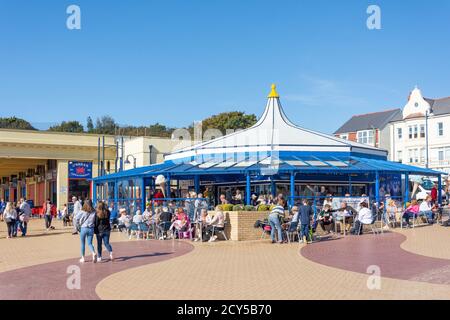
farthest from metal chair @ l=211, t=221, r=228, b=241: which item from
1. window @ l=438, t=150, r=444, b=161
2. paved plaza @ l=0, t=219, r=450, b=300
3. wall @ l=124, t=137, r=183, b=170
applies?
window @ l=438, t=150, r=444, b=161

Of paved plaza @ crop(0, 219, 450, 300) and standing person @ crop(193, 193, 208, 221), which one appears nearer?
paved plaza @ crop(0, 219, 450, 300)

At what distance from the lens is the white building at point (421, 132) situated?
185 feet

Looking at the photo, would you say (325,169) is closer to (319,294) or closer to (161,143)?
(319,294)

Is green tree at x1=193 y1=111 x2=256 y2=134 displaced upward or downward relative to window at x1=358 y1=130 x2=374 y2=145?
upward

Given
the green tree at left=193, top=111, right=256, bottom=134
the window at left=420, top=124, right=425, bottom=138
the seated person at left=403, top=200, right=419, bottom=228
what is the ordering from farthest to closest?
the green tree at left=193, top=111, right=256, bottom=134 → the window at left=420, top=124, right=425, bottom=138 → the seated person at left=403, top=200, right=419, bottom=228

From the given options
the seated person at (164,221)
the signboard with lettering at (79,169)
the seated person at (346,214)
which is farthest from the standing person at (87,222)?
the signboard with lettering at (79,169)

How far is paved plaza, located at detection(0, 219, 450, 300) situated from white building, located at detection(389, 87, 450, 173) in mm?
39824

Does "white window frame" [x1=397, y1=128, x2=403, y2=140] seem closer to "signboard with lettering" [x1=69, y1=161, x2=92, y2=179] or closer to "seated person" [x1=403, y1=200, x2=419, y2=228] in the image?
"signboard with lettering" [x1=69, y1=161, x2=92, y2=179]

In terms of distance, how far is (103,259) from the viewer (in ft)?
49.5

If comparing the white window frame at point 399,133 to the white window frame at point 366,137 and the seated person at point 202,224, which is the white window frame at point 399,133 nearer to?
the white window frame at point 366,137

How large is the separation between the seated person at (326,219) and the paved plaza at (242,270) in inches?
57.1

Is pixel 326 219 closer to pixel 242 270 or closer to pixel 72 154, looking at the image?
pixel 242 270

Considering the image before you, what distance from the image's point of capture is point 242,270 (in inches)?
498

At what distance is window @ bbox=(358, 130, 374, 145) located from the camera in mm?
63388
